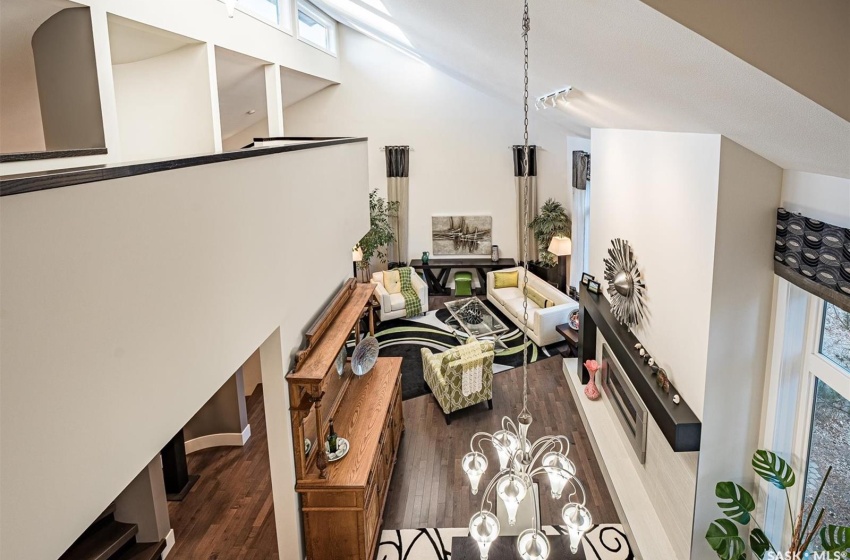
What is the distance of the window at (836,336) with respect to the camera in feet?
11.4

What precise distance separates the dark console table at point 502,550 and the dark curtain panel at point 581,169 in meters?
7.13

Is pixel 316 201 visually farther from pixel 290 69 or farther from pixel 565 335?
pixel 565 335

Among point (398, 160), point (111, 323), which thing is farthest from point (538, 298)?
point (111, 323)

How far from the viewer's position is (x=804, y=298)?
380cm

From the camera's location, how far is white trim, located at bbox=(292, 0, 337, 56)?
9.06 m

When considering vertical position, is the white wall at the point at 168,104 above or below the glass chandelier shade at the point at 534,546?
above

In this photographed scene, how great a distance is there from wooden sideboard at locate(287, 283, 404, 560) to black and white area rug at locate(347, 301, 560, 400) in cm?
282

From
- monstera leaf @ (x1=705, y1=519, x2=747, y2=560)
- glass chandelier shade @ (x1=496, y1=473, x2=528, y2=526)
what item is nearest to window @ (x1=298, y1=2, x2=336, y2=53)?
glass chandelier shade @ (x1=496, y1=473, x2=528, y2=526)

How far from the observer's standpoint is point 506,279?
11938 millimetres

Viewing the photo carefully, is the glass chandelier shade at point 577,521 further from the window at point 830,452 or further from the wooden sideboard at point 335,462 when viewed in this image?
the wooden sideboard at point 335,462

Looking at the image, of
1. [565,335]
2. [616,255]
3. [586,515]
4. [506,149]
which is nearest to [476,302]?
[565,335]

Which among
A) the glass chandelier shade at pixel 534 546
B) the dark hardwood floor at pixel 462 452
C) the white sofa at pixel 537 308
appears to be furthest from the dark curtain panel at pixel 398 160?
the glass chandelier shade at pixel 534 546

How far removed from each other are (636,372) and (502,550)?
2.00m

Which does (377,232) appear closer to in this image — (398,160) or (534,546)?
(398,160)
